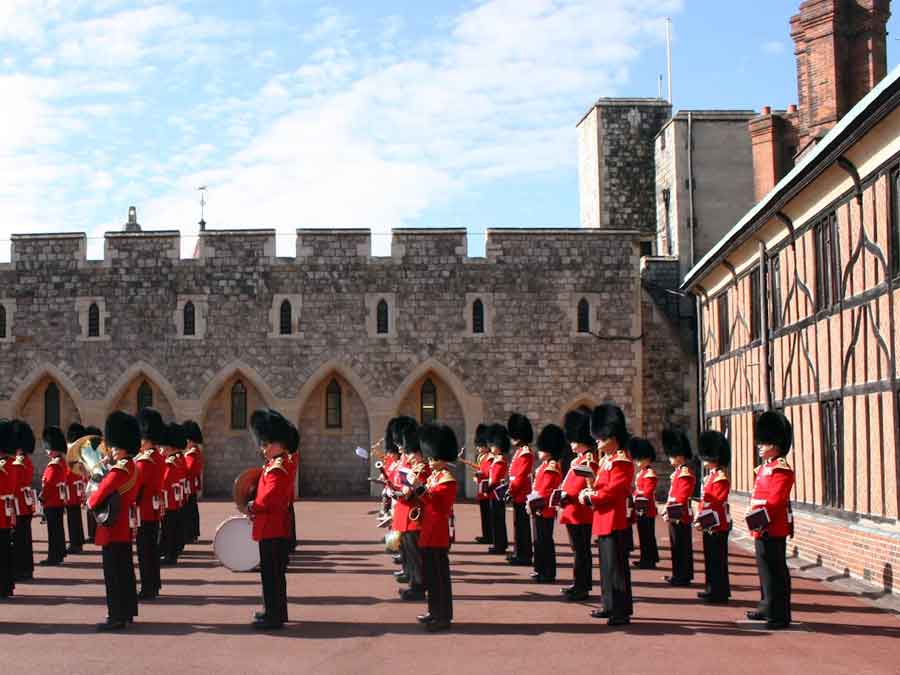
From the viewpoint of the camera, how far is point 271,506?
33.1 ft

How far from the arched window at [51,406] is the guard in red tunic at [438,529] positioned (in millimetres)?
18741

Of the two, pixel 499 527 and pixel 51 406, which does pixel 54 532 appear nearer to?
pixel 499 527

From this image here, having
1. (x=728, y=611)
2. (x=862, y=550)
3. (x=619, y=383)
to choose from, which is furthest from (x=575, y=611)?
(x=619, y=383)

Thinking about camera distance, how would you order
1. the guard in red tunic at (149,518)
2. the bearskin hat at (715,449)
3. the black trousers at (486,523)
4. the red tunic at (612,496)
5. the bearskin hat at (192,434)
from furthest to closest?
the bearskin hat at (192,434)
the black trousers at (486,523)
the bearskin hat at (715,449)
the guard in red tunic at (149,518)
the red tunic at (612,496)

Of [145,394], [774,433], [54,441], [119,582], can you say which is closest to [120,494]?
[119,582]

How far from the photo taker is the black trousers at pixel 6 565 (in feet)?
38.7

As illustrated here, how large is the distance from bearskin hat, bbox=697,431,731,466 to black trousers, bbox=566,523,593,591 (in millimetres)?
1630

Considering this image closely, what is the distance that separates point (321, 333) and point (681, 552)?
50.0 ft

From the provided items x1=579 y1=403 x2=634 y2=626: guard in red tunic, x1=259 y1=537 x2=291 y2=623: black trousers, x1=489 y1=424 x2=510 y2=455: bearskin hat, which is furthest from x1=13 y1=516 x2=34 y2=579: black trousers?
x1=489 y1=424 x2=510 y2=455: bearskin hat

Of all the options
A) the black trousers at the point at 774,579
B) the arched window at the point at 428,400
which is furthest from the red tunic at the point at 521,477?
the arched window at the point at 428,400

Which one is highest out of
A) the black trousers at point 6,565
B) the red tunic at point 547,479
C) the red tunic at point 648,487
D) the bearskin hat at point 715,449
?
the bearskin hat at point 715,449

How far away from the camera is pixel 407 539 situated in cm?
1168

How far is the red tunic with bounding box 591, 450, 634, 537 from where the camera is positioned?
10.3 meters

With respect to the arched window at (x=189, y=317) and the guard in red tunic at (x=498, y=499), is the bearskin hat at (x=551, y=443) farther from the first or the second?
the arched window at (x=189, y=317)
